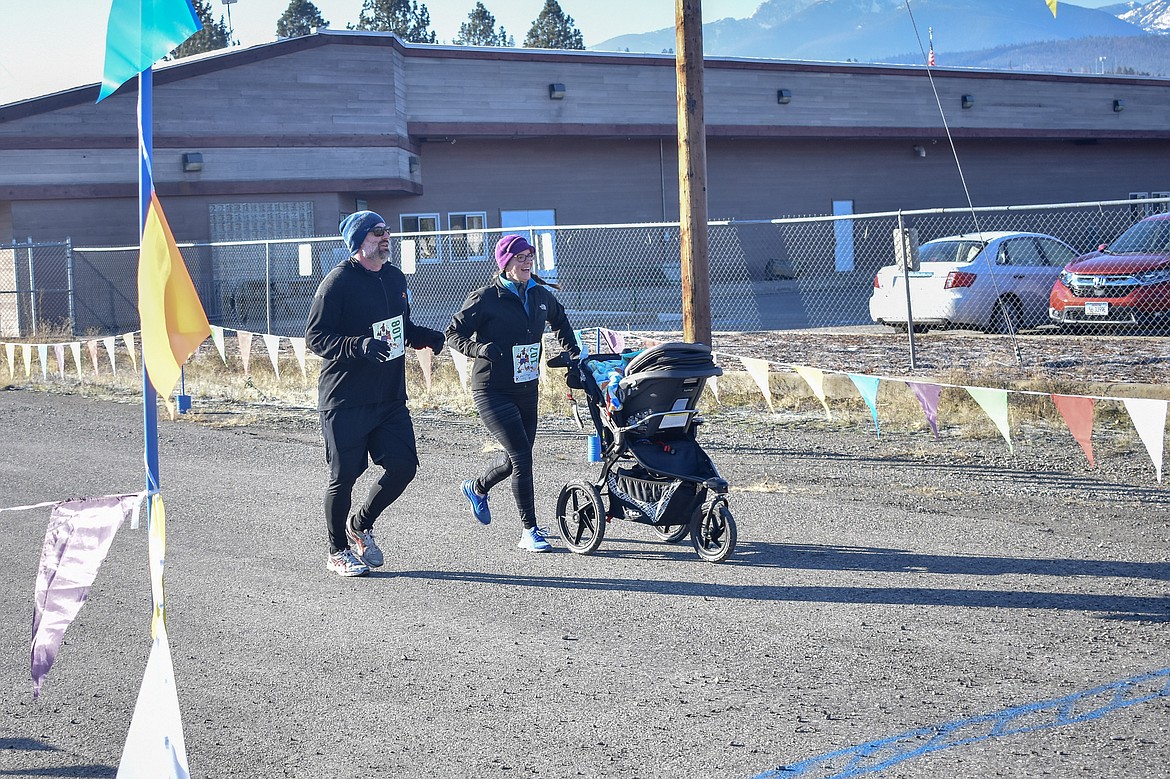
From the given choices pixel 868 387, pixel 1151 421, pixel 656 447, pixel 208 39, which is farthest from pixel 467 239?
pixel 208 39

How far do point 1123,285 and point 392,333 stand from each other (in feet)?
37.2

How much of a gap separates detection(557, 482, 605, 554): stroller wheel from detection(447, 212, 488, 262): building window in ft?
67.3

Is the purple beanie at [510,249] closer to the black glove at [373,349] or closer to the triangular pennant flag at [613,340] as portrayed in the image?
the black glove at [373,349]


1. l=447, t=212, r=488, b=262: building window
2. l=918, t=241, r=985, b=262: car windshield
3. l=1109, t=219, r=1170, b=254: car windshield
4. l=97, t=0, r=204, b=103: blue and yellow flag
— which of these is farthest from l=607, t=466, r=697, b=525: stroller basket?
l=447, t=212, r=488, b=262: building window

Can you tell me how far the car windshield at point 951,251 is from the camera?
16.6 m

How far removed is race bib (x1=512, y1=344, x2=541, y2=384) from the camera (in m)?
7.05

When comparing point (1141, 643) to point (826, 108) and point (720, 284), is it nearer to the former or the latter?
point (720, 284)

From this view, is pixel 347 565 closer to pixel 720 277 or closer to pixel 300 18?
pixel 720 277

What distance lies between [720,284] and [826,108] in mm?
6813

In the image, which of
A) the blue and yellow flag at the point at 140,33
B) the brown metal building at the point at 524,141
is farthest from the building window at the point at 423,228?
the blue and yellow flag at the point at 140,33

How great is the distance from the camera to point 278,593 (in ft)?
21.1

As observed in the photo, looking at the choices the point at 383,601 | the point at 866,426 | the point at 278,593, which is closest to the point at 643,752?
the point at 383,601

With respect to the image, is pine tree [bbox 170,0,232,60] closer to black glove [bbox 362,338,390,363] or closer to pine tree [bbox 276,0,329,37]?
pine tree [bbox 276,0,329,37]

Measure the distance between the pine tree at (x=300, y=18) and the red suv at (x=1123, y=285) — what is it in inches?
3095
